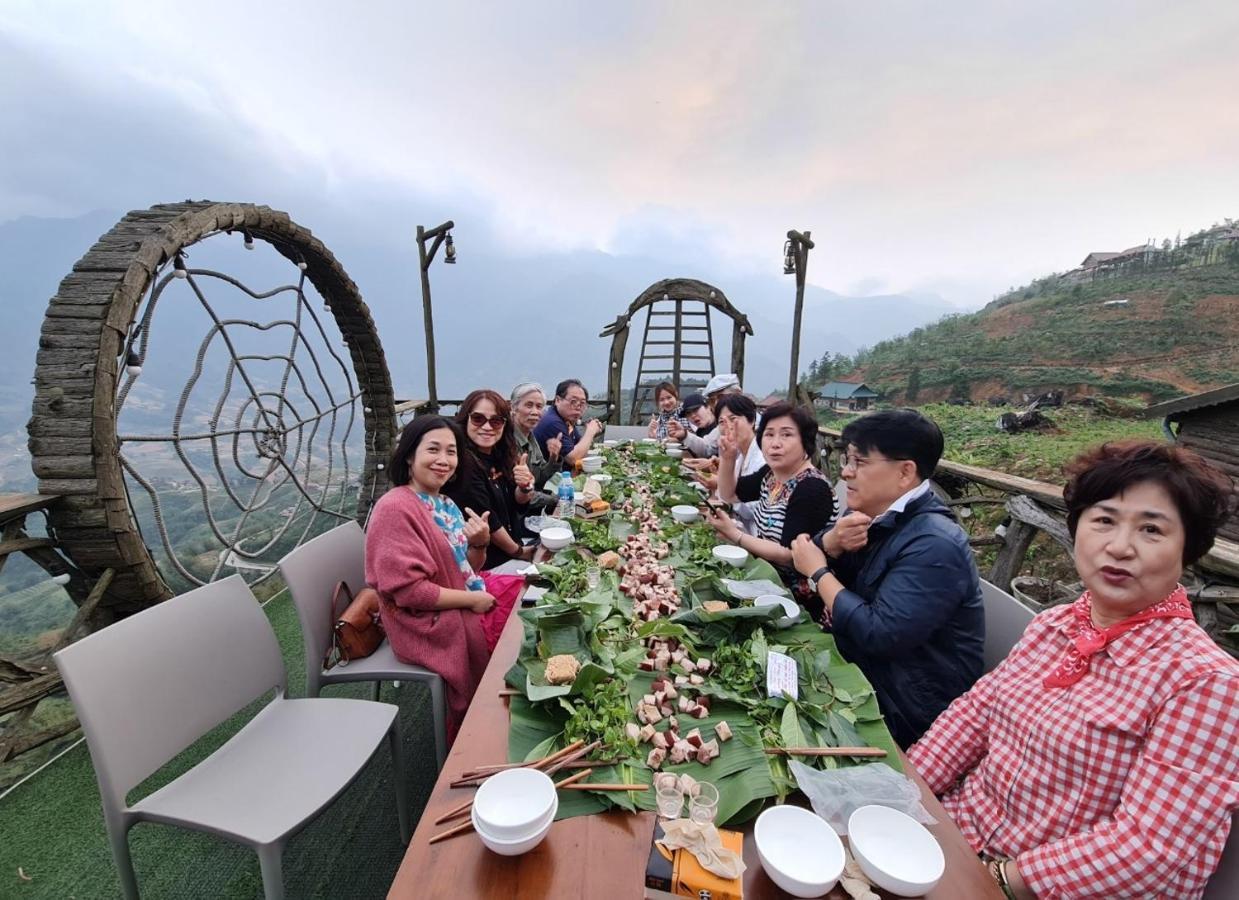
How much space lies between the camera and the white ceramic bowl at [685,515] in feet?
9.15

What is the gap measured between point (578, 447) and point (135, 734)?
3317 millimetres

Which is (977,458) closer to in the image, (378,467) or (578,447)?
(578,447)

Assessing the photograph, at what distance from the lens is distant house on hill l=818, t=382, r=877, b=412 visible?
26.4 m

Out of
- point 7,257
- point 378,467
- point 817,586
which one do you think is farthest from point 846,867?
point 7,257

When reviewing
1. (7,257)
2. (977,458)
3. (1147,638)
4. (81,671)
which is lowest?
(977,458)

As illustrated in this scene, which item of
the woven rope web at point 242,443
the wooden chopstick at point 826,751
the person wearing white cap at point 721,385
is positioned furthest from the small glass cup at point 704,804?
the person wearing white cap at point 721,385

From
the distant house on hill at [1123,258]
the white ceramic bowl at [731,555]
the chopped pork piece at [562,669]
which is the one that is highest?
the distant house on hill at [1123,258]

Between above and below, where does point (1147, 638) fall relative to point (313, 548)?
above

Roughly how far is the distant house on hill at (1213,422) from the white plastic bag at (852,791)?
7470 millimetres

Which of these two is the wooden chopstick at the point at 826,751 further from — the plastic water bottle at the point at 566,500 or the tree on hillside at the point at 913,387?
the tree on hillside at the point at 913,387

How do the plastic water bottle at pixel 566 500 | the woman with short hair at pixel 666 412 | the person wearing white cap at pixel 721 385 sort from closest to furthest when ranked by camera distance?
the plastic water bottle at pixel 566 500 < the person wearing white cap at pixel 721 385 < the woman with short hair at pixel 666 412

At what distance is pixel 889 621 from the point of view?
1581 millimetres

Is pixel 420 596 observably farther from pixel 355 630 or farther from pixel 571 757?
pixel 571 757

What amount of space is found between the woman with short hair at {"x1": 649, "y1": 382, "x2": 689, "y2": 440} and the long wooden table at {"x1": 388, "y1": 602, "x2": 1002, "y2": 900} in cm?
496
